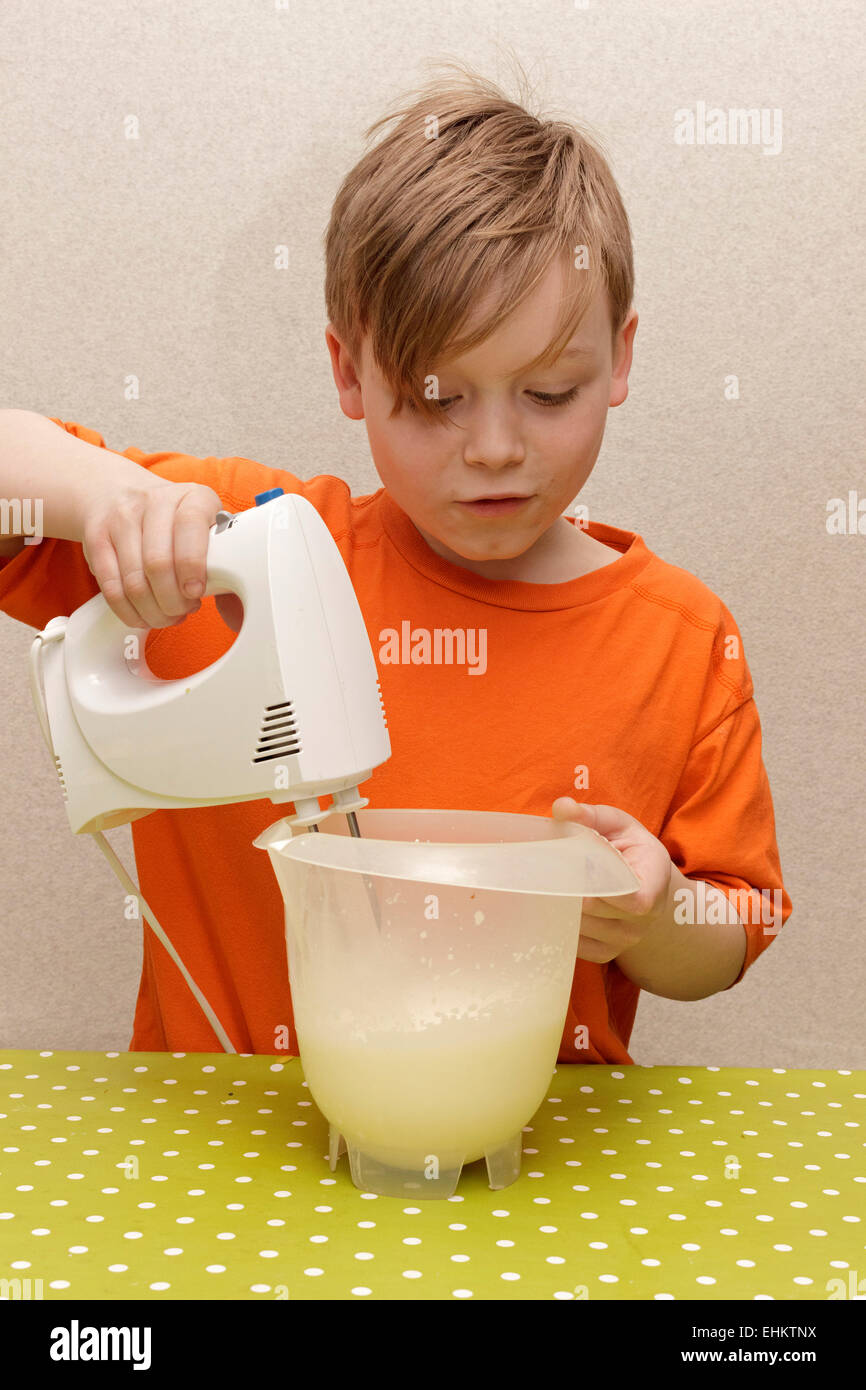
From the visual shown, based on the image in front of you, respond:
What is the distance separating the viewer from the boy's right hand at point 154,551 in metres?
0.72

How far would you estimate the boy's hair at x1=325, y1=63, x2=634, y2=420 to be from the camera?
0.89 metres

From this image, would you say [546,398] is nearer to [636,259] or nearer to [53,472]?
[53,472]

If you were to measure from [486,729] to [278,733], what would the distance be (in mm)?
436

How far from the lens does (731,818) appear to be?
1.03 m

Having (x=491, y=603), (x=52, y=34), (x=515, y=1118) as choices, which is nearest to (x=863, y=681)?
(x=491, y=603)

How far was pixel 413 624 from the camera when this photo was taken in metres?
1.13

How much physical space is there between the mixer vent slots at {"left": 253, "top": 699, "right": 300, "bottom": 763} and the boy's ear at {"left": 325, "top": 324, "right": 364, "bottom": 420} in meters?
0.44

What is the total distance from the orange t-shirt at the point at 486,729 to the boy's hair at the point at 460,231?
234 millimetres

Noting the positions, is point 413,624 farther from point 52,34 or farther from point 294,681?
point 52,34

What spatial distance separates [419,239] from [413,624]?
0.34 m

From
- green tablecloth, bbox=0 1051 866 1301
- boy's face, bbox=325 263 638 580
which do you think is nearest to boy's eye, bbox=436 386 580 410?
boy's face, bbox=325 263 638 580

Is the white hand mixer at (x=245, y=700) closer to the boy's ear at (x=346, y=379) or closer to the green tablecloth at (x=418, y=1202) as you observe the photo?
the green tablecloth at (x=418, y=1202)

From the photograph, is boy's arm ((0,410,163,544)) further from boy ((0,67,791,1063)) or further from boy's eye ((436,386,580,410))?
boy's eye ((436,386,580,410))

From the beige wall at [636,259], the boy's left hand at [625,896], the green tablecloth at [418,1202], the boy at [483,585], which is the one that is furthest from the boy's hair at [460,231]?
the beige wall at [636,259]
